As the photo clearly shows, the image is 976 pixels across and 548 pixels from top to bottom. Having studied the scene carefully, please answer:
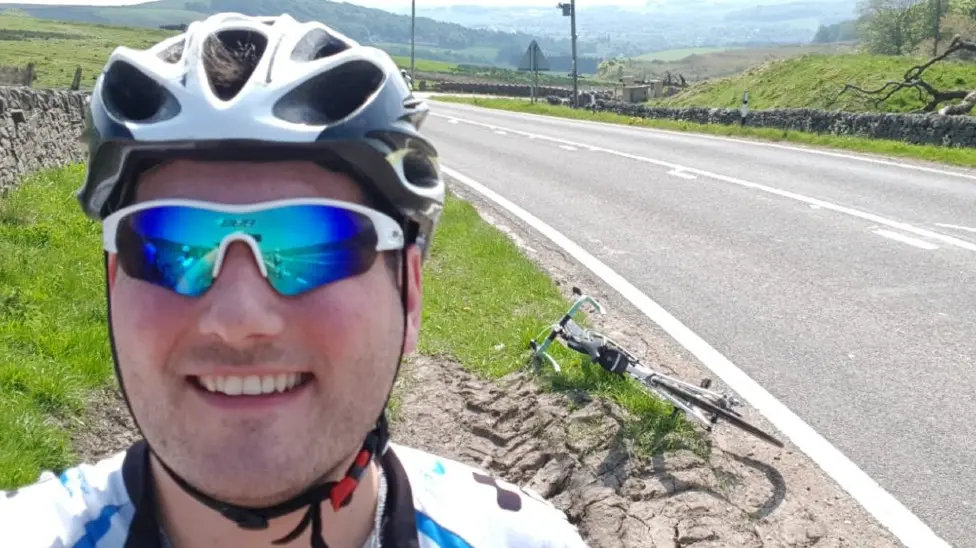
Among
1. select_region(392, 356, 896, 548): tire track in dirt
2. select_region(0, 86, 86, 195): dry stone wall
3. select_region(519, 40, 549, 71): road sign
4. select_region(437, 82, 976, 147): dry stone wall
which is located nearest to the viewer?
select_region(392, 356, 896, 548): tire track in dirt

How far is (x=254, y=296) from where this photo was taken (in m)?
1.41

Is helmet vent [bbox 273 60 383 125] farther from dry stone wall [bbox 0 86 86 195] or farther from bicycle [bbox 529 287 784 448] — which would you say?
dry stone wall [bbox 0 86 86 195]

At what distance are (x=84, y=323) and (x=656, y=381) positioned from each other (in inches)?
140

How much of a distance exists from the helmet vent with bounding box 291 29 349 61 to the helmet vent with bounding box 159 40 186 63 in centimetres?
20

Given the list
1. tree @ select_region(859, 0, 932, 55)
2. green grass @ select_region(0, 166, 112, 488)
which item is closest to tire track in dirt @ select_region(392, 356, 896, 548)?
green grass @ select_region(0, 166, 112, 488)

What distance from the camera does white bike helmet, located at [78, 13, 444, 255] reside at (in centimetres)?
143

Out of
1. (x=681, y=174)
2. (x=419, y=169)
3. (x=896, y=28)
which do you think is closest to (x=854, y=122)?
(x=681, y=174)

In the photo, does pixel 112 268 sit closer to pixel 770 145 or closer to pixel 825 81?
pixel 770 145

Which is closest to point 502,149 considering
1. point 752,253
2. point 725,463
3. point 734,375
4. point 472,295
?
point 752,253

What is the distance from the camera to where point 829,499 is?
3.90m

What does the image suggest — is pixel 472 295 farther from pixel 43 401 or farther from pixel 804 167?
pixel 804 167

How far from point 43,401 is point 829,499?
3.66 metres

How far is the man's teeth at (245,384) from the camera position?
1385mm

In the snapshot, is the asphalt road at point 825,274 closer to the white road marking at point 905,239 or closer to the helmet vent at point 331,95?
the white road marking at point 905,239
